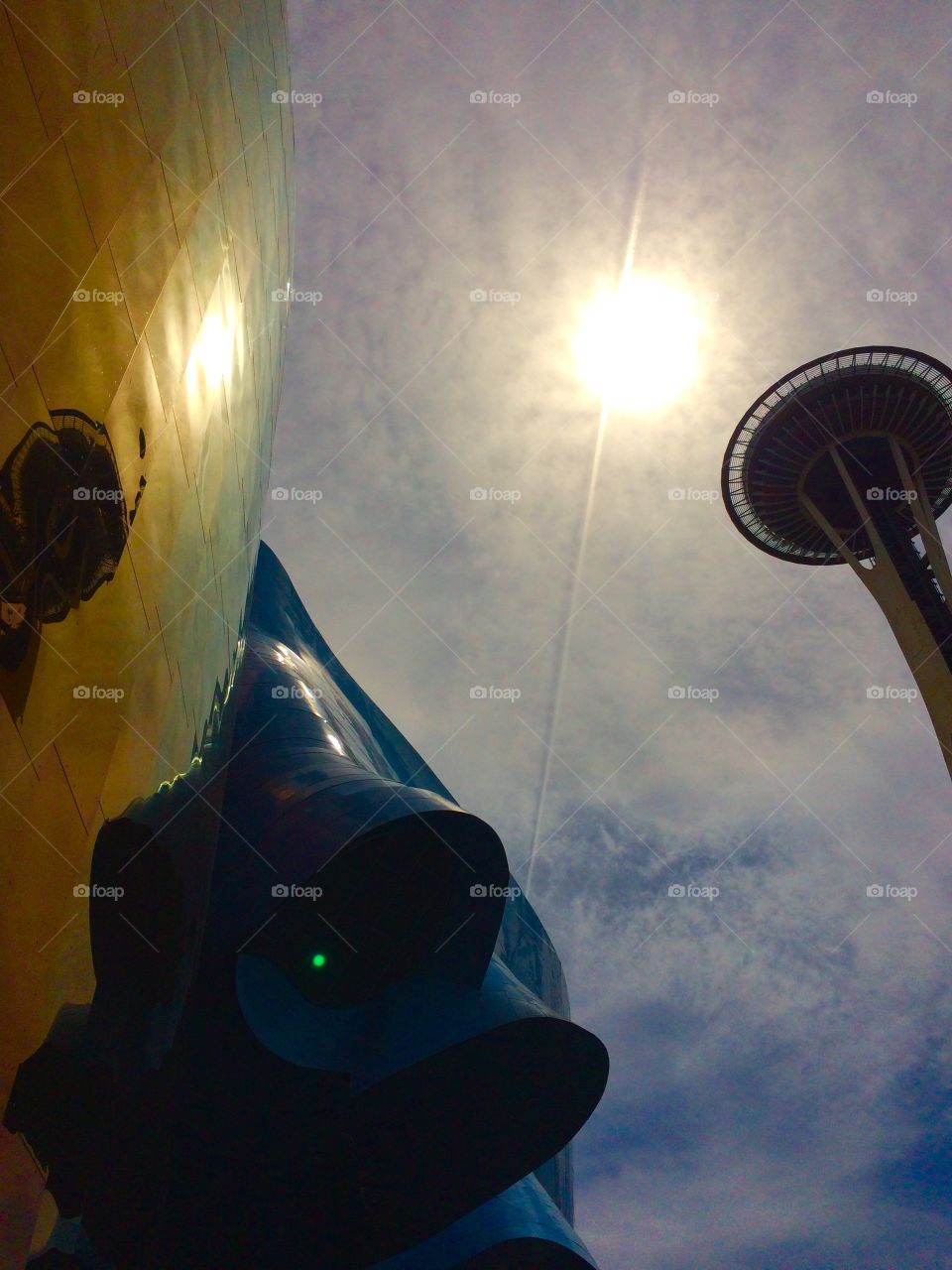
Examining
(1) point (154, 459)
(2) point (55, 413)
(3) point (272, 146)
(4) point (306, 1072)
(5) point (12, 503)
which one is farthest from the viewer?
(4) point (306, 1072)

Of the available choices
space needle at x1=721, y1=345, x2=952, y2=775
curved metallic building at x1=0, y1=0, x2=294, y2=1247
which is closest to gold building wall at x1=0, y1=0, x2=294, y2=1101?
curved metallic building at x1=0, y1=0, x2=294, y2=1247

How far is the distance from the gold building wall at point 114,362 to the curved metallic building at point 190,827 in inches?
1.4

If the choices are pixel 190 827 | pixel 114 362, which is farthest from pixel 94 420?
pixel 190 827

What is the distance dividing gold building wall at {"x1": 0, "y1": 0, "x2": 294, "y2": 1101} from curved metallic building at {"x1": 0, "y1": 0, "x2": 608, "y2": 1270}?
35mm

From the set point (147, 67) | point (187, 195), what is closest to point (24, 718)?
point (147, 67)

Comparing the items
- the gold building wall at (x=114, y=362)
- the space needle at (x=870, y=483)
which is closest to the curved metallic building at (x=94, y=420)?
the gold building wall at (x=114, y=362)

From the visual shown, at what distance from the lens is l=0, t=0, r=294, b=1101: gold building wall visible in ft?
13.2

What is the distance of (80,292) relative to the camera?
4.59 metres

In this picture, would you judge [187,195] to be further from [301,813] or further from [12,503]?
[301,813]

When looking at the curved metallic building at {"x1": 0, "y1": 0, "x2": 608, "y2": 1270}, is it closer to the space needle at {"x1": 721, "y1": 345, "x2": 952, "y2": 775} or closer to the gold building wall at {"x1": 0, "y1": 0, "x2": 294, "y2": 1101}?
the gold building wall at {"x1": 0, "y1": 0, "x2": 294, "y2": 1101}

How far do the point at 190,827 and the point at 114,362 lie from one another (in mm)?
6717

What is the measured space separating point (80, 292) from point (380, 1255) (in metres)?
18.7

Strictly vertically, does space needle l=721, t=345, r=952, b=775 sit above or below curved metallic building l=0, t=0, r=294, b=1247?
above

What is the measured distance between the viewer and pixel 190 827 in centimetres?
1008
